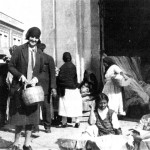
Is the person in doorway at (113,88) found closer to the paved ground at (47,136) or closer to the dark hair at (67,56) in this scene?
the paved ground at (47,136)

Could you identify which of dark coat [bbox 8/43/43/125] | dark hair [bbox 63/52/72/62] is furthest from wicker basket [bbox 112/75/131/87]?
dark coat [bbox 8/43/43/125]

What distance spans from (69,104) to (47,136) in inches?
43.8

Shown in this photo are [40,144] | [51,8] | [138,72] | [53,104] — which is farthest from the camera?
[51,8]

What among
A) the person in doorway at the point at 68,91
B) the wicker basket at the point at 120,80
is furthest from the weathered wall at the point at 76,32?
the wicker basket at the point at 120,80

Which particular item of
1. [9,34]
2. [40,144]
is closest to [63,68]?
[40,144]

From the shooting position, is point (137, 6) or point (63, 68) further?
point (137, 6)

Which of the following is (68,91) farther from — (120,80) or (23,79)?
(23,79)

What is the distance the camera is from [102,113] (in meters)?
5.45

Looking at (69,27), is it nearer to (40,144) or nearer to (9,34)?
(40,144)

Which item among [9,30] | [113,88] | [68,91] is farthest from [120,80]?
[9,30]

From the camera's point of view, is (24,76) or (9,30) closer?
(24,76)

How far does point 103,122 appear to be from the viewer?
545 centimetres

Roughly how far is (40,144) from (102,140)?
1.44m

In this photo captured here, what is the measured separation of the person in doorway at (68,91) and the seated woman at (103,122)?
2099mm
